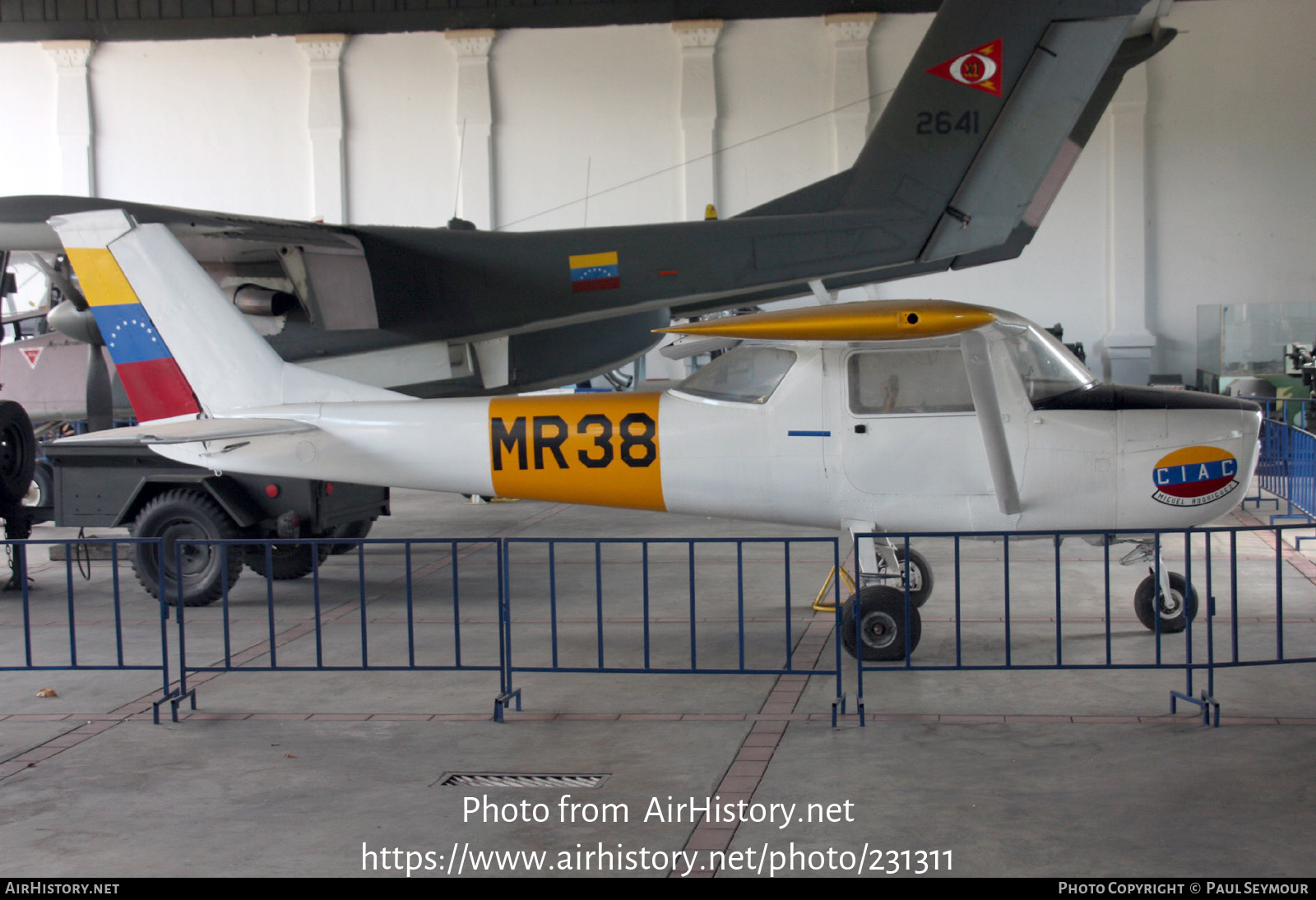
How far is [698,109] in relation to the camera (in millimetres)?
23484

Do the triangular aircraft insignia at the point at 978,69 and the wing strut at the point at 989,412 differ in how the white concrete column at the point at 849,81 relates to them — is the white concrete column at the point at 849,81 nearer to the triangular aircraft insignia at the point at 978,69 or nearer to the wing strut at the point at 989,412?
the triangular aircraft insignia at the point at 978,69

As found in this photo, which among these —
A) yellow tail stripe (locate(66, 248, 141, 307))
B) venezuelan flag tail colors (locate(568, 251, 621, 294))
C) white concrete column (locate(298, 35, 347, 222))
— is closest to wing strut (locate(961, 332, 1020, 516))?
venezuelan flag tail colors (locate(568, 251, 621, 294))

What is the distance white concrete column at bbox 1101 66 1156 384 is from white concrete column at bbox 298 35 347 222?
1586cm

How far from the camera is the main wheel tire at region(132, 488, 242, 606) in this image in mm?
8727

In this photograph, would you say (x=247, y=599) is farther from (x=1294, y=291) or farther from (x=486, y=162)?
(x=1294, y=291)

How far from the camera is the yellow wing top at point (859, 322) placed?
617cm

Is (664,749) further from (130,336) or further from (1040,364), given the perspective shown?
(130,336)

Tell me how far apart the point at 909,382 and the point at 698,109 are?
17814mm

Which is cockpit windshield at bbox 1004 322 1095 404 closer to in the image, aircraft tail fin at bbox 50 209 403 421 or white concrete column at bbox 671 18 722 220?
aircraft tail fin at bbox 50 209 403 421

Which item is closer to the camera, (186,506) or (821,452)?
(821,452)

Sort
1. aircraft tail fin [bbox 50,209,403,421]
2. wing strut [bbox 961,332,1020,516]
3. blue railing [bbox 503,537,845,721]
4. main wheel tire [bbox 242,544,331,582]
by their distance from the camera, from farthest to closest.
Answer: main wheel tire [bbox 242,544,331,582], aircraft tail fin [bbox 50,209,403,421], wing strut [bbox 961,332,1020,516], blue railing [bbox 503,537,845,721]

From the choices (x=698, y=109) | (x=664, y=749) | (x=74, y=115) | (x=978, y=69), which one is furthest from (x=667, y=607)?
(x=74, y=115)

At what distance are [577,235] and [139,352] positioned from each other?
4299 mm
